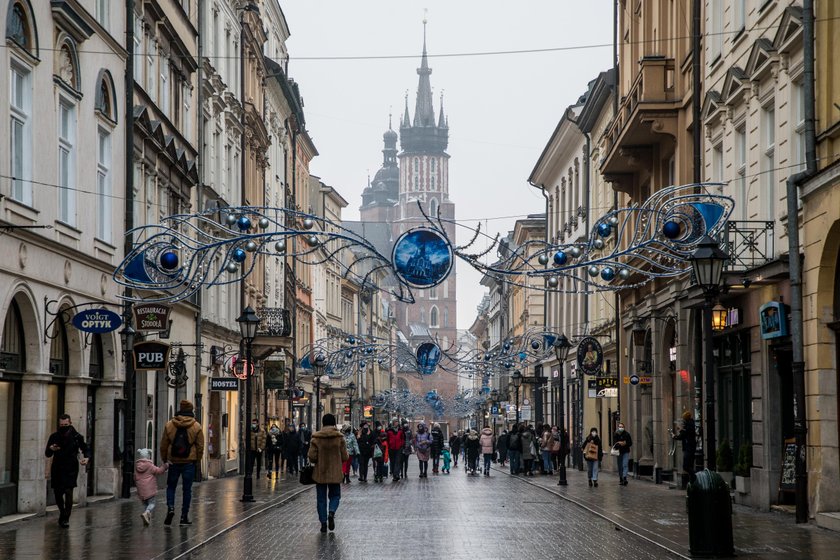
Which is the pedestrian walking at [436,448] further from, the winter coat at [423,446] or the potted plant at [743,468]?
the potted plant at [743,468]

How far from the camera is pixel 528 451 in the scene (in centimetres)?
4575

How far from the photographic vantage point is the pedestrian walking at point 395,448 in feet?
136

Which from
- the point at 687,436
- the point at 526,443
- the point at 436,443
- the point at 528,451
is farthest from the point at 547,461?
the point at 687,436

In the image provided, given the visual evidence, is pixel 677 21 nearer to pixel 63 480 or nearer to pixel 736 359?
pixel 736 359

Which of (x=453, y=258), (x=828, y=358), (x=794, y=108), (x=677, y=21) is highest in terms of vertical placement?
(x=677, y=21)

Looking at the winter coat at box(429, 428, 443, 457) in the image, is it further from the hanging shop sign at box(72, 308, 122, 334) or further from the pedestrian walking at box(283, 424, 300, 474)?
the hanging shop sign at box(72, 308, 122, 334)

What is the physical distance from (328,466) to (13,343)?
5666mm

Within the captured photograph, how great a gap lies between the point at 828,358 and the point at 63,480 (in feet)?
35.7

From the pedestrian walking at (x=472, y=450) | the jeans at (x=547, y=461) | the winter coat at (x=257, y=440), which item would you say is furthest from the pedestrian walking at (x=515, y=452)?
the winter coat at (x=257, y=440)

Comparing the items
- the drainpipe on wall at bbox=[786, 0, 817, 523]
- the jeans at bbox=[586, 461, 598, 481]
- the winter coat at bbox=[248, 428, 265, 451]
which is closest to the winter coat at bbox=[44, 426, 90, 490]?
the drainpipe on wall at bbox=[786, 0, 817, 523]

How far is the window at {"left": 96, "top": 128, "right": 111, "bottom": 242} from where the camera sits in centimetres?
2783

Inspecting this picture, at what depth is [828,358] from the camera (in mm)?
21125

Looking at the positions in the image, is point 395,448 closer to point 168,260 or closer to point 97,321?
point 168,260

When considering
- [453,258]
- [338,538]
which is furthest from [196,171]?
[338,538]
